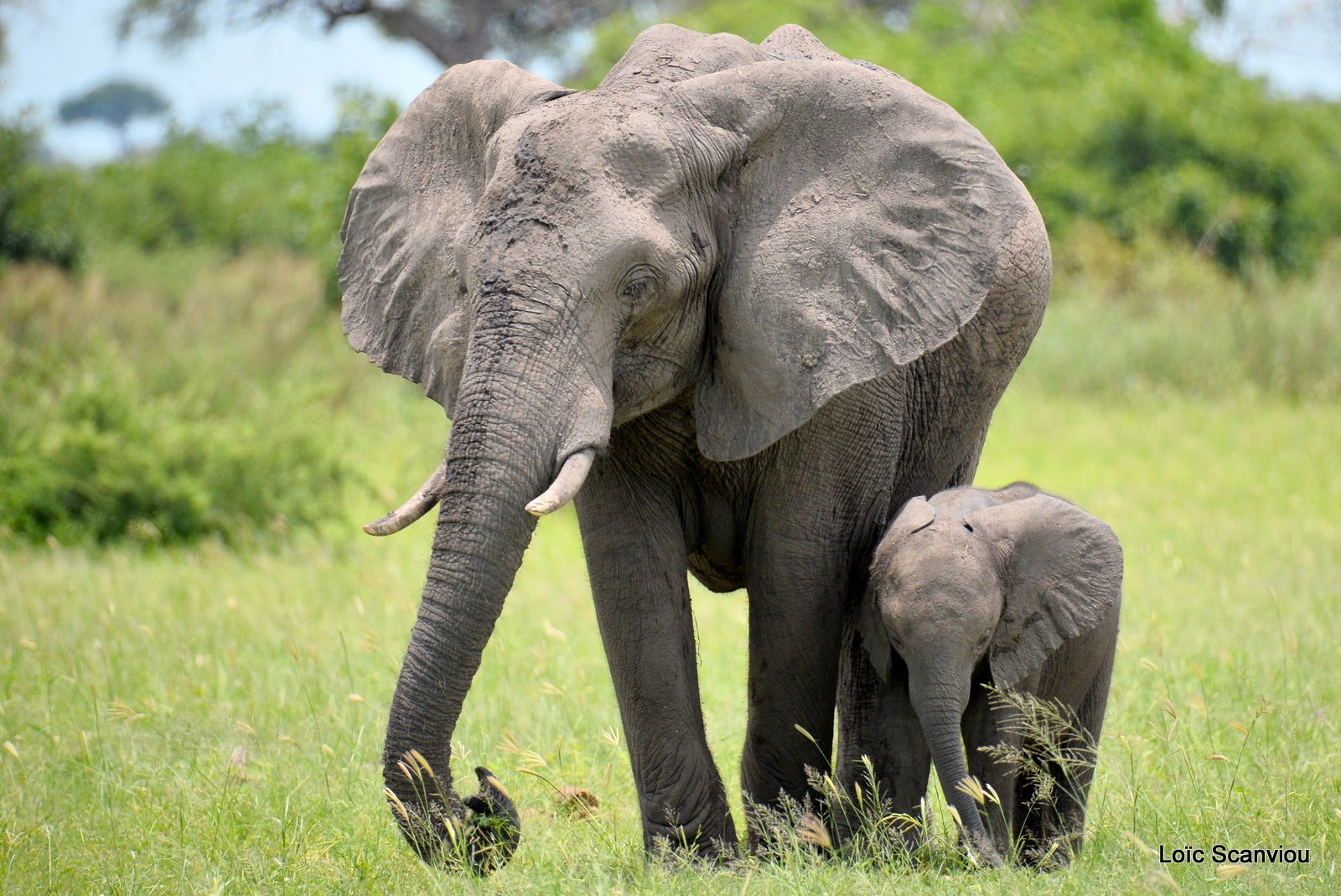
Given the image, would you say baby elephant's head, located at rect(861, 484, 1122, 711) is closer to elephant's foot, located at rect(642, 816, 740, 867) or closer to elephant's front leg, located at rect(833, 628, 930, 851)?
elephant's front leg, located at rect(833, 628, 930, 851)

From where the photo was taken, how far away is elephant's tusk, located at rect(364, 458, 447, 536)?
3648 mm

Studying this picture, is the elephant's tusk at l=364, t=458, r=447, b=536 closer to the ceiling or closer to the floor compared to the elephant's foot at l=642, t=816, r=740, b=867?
closer to the ceiling

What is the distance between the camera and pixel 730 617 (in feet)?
28.1

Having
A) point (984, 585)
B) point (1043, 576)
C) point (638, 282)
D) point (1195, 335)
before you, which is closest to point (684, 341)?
point (638, 282)

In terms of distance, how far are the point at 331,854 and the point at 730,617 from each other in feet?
13.5

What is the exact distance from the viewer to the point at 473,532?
358 cm

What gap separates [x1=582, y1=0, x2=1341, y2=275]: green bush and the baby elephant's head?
14.8 meters

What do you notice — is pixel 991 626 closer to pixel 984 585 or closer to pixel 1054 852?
pixel 984 585

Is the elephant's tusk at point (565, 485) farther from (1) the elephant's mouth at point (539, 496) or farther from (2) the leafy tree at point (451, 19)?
(2) the leafy tree at point (451, 19)

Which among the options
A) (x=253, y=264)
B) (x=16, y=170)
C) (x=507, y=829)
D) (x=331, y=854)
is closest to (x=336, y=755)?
(x=331, y=854)

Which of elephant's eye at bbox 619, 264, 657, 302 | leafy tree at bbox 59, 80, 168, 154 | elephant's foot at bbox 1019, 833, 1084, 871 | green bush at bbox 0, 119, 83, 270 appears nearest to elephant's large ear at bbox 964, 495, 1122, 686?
elephant's foot at bbox 1019, 833, 1084, 871

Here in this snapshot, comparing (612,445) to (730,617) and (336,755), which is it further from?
(730,617)

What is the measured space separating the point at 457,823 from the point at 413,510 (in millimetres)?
808

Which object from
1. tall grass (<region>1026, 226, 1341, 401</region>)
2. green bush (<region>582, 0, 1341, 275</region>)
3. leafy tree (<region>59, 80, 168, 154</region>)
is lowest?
leafy tree (<region>59, 80, 168, 154</region>)
